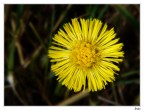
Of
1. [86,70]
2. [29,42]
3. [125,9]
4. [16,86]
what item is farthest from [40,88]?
[125,9]

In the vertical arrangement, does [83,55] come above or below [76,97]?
above

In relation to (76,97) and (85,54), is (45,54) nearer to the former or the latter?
(76,97)

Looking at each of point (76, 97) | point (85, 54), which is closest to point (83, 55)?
point (85, 54)

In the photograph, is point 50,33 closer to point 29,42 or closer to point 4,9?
point 29,42

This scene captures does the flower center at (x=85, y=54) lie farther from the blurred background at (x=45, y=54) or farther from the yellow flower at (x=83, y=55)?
the blurred background at (x=45, y=54)

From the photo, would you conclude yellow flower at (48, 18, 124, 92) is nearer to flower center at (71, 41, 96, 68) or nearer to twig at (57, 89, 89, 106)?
flower center at (71, 41, 96, 68)

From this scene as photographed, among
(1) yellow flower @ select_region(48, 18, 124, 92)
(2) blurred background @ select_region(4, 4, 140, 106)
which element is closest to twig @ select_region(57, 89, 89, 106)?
(2) blurred background @ select_region(4, 4, 140, 106)

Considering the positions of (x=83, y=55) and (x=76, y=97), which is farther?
(x=76, y=97)

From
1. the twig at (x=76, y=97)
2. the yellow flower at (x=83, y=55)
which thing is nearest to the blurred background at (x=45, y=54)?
the twig at (x=76, y=97)
